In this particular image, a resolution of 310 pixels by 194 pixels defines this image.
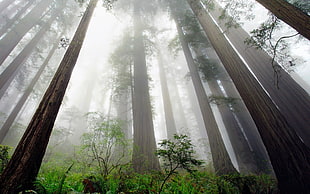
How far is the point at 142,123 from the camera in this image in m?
5.73

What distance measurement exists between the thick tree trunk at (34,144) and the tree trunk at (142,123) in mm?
2303

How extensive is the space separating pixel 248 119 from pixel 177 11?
8.34 m

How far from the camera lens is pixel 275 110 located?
3.12 m

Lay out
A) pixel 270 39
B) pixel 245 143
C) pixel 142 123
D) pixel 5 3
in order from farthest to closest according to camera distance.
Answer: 1. pixel 5 3
2. pixel 245 143
3. pixel 142 123
4. pixel 270 39

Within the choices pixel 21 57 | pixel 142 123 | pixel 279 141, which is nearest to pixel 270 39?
pixel 279 141

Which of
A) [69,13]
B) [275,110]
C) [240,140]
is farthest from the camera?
[69,13]

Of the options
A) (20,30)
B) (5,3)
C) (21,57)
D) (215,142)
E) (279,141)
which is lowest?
(279,141)

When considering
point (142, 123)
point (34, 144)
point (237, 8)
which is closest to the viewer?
point (34, 144)

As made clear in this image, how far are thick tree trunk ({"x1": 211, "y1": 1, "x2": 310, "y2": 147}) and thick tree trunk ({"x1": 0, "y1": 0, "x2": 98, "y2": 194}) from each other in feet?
16.4

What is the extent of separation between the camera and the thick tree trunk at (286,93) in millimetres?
4508

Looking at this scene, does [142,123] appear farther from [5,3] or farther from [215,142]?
[5,3]

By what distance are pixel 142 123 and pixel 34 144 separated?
4.09 meters

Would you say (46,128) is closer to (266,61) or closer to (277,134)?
(277,134)

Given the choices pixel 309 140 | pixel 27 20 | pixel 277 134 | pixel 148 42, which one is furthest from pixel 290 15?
pixel 27 20
